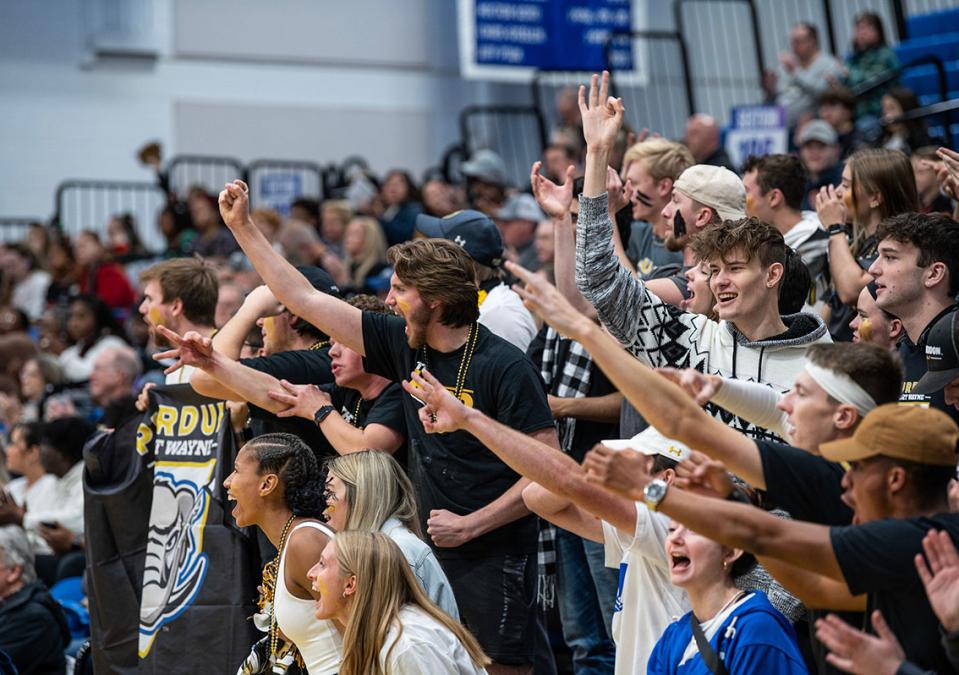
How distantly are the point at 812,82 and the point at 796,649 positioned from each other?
8.99 meters

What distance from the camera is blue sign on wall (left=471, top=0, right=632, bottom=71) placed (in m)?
16.8

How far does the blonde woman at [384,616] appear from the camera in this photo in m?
4.05

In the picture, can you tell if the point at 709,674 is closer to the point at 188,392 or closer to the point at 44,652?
the point at 188,392

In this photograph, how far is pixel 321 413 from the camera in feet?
16.3

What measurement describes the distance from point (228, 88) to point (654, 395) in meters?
15.2

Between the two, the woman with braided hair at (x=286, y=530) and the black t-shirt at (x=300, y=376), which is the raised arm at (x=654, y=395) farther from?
the black t-shirt at (x=300, y=376)

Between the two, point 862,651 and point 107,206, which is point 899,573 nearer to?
point 862,651

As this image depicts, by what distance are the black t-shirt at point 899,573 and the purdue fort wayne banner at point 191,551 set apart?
3.03m

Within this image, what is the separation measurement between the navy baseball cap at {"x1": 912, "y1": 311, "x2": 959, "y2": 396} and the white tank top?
6.55 feet

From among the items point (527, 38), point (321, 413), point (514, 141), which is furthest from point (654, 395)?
point (514, 141)

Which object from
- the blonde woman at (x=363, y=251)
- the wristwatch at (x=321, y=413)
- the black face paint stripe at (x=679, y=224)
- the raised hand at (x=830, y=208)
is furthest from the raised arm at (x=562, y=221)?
the blonde woman at (x=363, y=251)

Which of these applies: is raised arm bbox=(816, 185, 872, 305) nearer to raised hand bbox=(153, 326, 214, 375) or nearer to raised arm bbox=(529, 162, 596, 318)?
raised arm bbox=(529, 162, 596, 318)

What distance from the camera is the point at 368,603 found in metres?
4.15

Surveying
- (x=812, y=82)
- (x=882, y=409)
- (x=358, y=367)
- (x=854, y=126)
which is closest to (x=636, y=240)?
(x=358, y=367)
